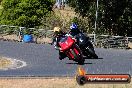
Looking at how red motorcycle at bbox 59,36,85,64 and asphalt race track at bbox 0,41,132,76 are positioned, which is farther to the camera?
red motorcycle at bbox 59,36,85,64

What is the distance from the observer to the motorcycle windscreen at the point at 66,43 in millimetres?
22609

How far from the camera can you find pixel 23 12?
51062 millimetres

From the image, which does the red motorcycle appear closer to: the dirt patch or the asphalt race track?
the asphalt race track

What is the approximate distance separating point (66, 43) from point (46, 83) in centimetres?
571

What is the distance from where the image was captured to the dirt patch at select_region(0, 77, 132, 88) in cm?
1647

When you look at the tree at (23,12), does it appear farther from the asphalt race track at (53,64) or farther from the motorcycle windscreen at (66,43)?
the motorcycle windscreen at (66,43)

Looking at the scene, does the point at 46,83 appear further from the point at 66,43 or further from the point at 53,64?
the point at 53,64

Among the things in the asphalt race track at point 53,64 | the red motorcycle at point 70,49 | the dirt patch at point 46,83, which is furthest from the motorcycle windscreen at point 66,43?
the dirt patch at point 46,83

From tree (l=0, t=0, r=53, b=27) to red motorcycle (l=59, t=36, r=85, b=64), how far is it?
26561 millimetres

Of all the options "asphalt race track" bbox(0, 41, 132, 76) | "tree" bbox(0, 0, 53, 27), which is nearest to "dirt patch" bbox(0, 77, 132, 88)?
"asphalt race track" bbox(0, 41, 132, 76)

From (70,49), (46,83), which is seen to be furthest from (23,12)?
(46,83)

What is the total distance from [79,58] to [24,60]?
10.7 feet

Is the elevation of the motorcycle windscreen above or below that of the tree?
above

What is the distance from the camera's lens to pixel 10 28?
4375 cm
